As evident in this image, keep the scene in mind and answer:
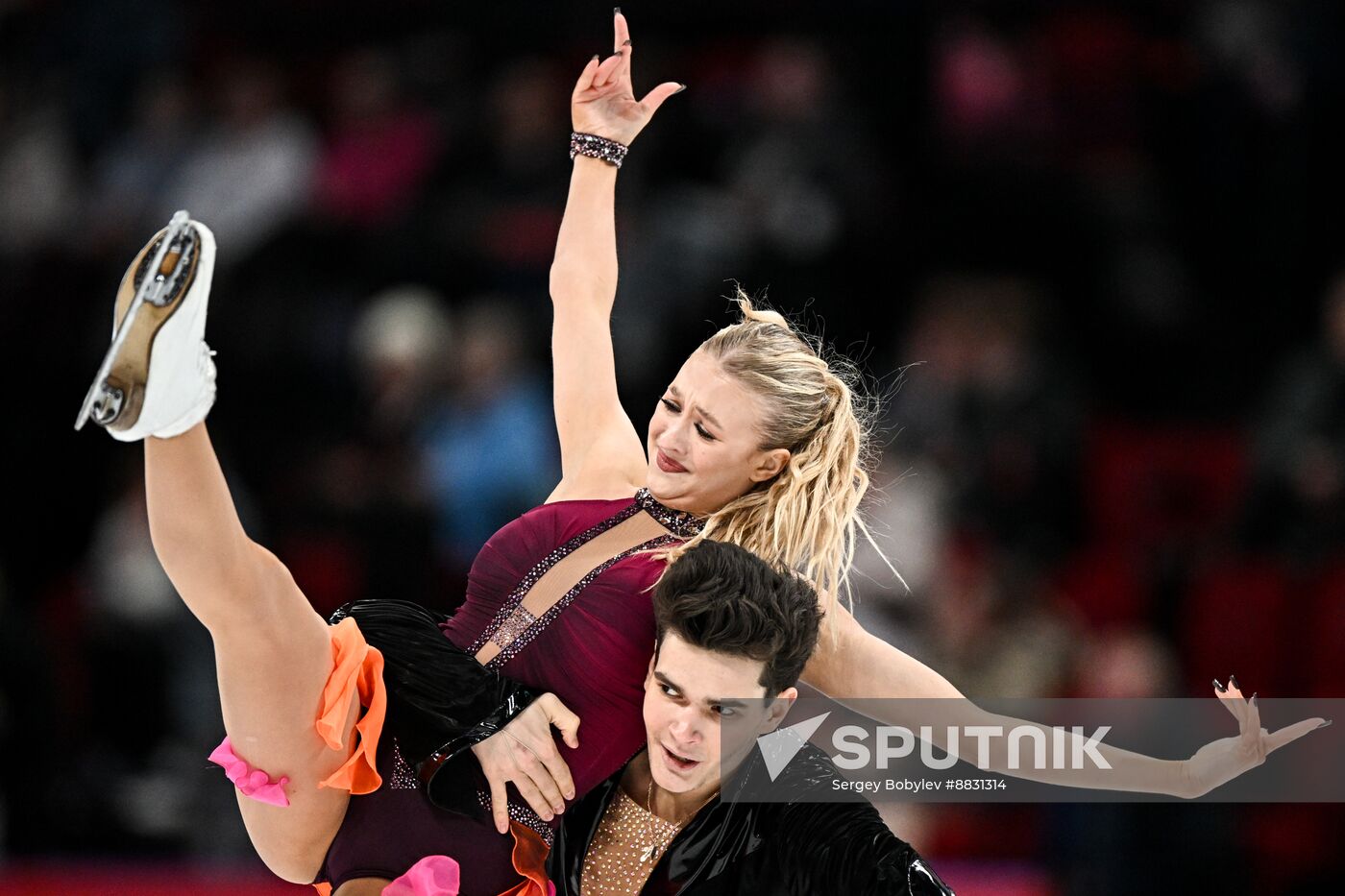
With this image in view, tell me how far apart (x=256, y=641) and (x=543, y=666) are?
56 cm

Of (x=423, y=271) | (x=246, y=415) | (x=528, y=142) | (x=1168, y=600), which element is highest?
(x=528, y=142)

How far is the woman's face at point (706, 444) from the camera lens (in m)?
3.34

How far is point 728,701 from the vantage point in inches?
121

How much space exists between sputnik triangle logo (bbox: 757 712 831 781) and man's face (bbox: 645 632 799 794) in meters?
0.12

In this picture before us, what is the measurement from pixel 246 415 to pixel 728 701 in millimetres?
4193

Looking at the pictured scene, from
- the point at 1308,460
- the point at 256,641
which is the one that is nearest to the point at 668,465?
the point at 256,641

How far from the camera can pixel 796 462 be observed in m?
3.41

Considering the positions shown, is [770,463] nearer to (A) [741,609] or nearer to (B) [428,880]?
(A) [741,609]

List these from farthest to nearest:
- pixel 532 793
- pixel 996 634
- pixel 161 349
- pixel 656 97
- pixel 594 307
→ pixel 996 634 → pixel 656 97 → pixel 594 307 → pixel 532 793 → pixel 161 349

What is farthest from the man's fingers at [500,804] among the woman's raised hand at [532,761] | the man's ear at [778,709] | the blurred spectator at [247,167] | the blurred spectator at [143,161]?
the blurred spectator at [143,161]

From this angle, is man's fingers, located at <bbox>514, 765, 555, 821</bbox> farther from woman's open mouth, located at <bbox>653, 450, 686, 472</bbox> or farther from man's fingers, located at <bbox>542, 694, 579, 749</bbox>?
woman's open mouth, located at <bbox>653, 450, 686, 472</bbox>

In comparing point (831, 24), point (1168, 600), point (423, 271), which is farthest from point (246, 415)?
point (1168, 600)

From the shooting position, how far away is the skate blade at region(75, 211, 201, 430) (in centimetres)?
275

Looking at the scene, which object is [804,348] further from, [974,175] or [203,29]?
[203,29]
